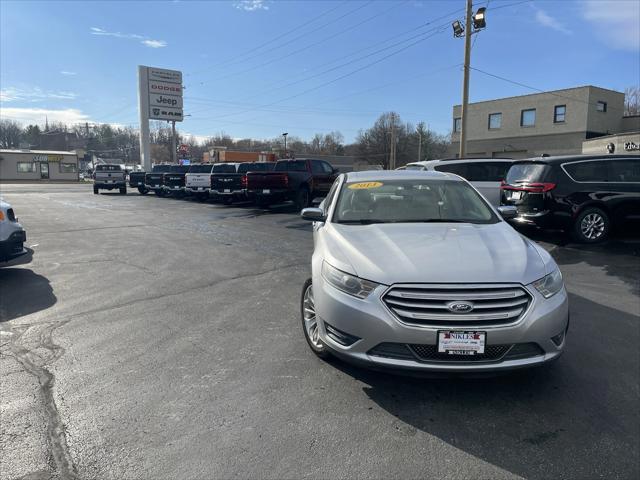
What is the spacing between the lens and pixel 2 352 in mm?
4113

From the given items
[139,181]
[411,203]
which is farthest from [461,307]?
[139,181]

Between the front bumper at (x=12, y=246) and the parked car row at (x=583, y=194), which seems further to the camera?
the parked car row at (x=583, y=194)

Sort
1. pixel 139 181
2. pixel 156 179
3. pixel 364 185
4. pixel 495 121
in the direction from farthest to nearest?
1. pixel 495 121
2. pixel 139 181
3. pixel 156 179
4. pixel 364 185

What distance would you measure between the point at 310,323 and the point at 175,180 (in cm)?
2287

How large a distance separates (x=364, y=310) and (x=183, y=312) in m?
2.97

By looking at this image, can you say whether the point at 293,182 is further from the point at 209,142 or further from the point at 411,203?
the point at 209,142

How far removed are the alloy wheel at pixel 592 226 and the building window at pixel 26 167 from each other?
70846 millimetres

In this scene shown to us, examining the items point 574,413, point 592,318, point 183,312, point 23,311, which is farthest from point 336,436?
point 23,311

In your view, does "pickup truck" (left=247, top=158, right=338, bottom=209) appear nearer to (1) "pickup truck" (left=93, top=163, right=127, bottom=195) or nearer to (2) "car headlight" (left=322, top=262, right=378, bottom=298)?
(2) "car headlight" (left=322, top=262, right=378, bottom=298)

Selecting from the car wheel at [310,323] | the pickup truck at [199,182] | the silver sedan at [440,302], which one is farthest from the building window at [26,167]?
the silver sedan at [440,302]

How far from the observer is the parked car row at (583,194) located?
8.87 meters

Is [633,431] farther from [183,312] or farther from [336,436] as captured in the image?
[183,312]

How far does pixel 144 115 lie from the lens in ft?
157

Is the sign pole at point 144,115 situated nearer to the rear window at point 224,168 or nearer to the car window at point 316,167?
the rear window at point 224,168
